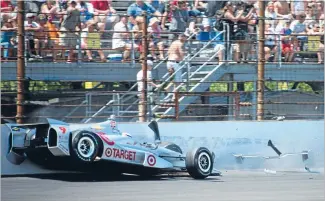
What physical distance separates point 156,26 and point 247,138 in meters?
2.66

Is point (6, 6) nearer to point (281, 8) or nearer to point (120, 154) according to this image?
point (120, 154)

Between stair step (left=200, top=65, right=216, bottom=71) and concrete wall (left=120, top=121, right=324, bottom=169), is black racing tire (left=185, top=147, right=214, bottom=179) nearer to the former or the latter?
concrete wall (left=120, top=121, right=324, bottom=169)

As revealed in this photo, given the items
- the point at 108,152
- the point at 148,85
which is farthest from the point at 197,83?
the point at 108,152

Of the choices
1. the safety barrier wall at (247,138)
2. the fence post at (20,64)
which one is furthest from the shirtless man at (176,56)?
the fence post at (20,64)

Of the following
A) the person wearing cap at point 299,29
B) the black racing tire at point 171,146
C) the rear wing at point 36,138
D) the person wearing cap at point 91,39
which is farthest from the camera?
the person wearing cap at point 299,29

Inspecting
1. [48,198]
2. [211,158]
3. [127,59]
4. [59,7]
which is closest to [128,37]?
[127,59]

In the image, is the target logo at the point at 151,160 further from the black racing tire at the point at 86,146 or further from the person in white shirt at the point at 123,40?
the person in white shirt at the point at 123,40

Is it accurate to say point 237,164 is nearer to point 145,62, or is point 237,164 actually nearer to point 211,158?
point 211,158

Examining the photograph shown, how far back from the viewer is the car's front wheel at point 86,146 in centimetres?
1271

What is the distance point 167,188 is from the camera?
1163 centimetres

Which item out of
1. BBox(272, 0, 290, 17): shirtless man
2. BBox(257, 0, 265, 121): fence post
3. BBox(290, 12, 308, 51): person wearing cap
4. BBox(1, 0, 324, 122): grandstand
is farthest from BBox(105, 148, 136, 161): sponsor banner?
BBox(272, 0, 290, 17): shirtless man

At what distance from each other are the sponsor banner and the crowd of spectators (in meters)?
2.38

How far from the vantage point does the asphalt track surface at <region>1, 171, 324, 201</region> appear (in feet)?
33.9

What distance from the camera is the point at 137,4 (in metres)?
16.3
